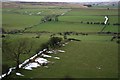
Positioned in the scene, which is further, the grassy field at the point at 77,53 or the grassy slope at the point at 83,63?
the grassy field at the point at 77,53

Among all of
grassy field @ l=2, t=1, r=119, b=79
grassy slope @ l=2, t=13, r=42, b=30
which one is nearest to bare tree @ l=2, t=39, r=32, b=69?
grassy field @ l=2, t=1, r=119, b=79

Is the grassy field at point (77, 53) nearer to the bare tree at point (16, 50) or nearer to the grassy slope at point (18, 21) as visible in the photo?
the grassy slope at point (18, 21)

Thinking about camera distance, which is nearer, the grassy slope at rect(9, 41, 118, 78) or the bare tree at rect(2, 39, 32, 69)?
the grassy slope at rect(9, 41, 118, 78)

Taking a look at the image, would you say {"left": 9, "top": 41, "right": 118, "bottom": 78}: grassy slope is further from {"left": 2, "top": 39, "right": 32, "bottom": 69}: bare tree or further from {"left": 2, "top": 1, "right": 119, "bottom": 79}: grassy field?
{"left": 2, "top": 39, "right": 32, "bottom": 69}: bare tree

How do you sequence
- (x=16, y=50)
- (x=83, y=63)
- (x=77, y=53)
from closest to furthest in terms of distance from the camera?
(x=83, y=63), (x=16, y=50), (x=77, y=53)

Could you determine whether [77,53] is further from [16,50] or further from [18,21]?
[18,21]

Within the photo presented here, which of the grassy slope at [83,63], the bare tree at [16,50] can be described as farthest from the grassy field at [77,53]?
the bare tree at [16,50]

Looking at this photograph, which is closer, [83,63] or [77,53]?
[83,63]

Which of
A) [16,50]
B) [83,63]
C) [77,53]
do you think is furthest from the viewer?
[77,53]

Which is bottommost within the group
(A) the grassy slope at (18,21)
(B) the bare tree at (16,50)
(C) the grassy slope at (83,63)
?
(C) the grassy slope at (83,63)

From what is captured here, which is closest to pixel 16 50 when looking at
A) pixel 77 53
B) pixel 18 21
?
pixel 77 53

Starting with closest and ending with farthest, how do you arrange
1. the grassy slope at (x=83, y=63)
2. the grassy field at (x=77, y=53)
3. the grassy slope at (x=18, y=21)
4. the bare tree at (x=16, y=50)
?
the grassy slope at (x=83, y=63)
the grassy field at (x=77, y=53)
the bare tree at (x=16, y=50)
the grassy slope at (x=18, y=21)

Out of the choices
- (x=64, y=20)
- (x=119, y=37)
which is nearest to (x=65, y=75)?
(x=119, y=37)
